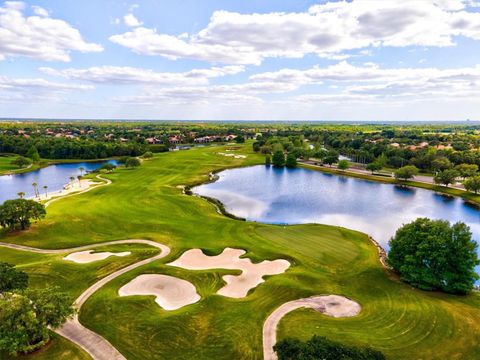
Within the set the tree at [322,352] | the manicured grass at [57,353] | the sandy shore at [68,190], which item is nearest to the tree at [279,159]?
the sandy shore at [68,190]

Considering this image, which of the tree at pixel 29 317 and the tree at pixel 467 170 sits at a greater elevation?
the tree at pixel 467 170

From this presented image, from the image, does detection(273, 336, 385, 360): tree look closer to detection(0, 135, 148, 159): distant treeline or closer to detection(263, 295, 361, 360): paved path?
detection(263, 295, 361, 360): paved path

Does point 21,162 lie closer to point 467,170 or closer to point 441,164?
point 441,164

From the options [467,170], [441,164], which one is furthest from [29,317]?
[441,164]

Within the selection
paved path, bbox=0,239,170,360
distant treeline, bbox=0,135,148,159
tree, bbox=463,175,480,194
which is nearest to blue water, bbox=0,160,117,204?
distant treeline, bbox=0,135,148,159

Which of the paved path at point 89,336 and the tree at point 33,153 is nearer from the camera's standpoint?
the paved path at point 89,336

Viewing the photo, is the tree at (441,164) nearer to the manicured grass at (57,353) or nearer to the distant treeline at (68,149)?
the manicured grass at (57,353)
